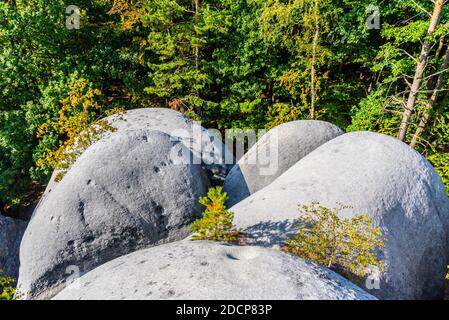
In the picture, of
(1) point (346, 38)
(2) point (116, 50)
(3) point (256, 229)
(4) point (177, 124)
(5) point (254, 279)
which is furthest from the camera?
(2) point (116, 50)

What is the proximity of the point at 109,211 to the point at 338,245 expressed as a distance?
403cm

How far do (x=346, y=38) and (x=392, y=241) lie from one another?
8.92 meters

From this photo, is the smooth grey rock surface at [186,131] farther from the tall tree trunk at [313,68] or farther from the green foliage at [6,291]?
the tall tree trunk at [313,68]

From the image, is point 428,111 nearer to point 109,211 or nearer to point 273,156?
point 273,156

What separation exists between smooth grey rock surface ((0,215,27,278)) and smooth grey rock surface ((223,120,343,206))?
612 centimetres

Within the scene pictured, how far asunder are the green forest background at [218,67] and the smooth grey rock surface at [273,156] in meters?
3.40

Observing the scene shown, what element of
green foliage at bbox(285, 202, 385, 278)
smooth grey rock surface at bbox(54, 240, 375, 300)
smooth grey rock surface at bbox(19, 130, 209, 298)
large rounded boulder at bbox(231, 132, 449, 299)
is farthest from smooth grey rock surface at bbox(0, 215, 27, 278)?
green foliage at bbox(285, 202, 385, 278)

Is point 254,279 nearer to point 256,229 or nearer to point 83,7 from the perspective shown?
point 256,229

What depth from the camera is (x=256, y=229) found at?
520cm

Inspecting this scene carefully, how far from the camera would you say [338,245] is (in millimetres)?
4668

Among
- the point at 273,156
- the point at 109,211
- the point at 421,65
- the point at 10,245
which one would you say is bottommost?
the point at 10,245

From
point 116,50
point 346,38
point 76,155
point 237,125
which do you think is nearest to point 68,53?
point 116,50

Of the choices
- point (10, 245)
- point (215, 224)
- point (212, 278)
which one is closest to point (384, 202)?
point (215, 224)

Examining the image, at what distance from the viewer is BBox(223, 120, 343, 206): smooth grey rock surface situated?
308 inches
